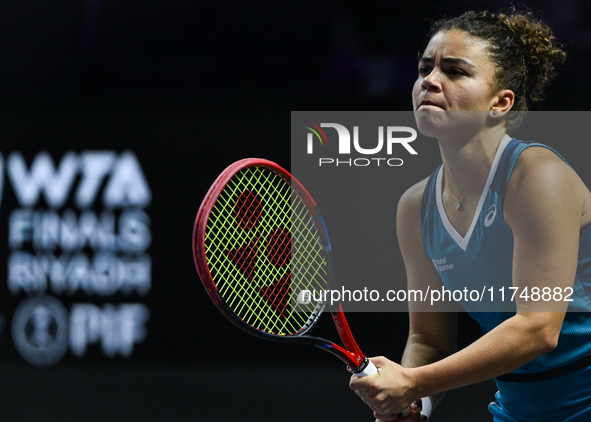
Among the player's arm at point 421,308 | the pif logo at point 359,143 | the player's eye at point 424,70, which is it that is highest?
the pif logo at point 359,143

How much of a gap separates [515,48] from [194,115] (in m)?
2.21

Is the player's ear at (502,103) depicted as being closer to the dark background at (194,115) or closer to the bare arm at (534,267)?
the bare arm at (534,267)

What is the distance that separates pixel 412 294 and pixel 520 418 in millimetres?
348

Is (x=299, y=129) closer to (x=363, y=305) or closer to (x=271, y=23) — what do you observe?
(x=271, y=23)

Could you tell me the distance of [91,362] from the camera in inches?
133

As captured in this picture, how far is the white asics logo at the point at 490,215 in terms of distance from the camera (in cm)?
135

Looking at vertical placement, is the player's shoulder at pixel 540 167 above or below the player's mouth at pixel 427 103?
below

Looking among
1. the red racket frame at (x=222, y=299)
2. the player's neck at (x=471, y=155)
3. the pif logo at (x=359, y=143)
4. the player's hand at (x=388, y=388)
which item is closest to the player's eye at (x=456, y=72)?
the player's neck at (x=471, y=155)

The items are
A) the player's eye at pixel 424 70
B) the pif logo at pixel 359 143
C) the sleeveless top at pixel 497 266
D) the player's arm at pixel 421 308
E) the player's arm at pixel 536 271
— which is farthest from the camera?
the pif logo at pixel 359 143

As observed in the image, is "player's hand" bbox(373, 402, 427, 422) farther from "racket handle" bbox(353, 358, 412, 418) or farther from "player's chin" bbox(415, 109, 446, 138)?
"player's chin" bbox(415, 109, 446, 138)

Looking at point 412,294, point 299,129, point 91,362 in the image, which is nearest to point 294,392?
point 91,362

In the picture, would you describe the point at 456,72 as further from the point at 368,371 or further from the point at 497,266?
the point at 368,371

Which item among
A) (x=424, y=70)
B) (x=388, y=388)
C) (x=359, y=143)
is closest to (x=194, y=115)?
(x=359, y=143)

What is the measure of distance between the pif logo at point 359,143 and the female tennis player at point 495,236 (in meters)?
1.60
